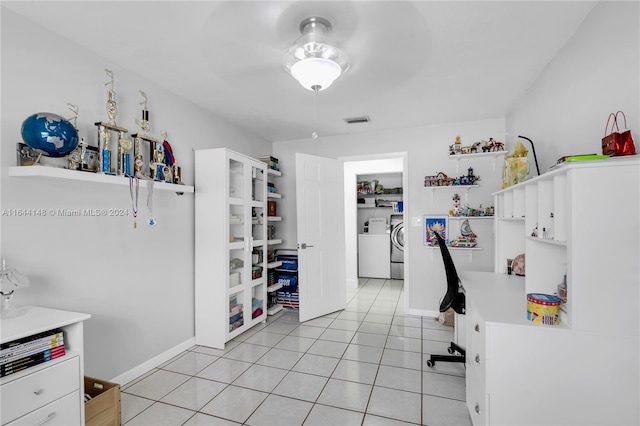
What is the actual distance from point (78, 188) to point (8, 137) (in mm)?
435

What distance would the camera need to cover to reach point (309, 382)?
236 cm

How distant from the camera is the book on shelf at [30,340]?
1371mm

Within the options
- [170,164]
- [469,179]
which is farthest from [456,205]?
[170,164]

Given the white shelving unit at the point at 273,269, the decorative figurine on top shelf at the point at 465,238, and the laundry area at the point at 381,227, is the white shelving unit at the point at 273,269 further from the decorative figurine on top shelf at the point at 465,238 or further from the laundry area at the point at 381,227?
the laundry area at the point at 381,227

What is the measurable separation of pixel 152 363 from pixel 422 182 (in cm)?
341

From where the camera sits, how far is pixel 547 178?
168 cm

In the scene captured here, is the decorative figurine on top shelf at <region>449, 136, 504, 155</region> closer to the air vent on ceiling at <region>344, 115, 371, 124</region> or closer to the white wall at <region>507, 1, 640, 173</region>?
the white wall at <region>507, 1, 640, 173</region>

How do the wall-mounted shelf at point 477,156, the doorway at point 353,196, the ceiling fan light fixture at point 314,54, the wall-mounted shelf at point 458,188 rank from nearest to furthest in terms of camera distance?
the ceiling fan light fixture at point 314,54, the wall-mounted shelf at point 477,156, the wall-mounted shelf at point 458,188, the doorway at point 353,196

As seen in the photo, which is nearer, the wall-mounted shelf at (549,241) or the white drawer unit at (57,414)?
the white drawer unit at (57,414)

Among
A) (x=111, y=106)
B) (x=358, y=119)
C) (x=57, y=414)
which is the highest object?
(x=358, y=119)

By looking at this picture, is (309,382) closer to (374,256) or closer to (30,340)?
(30,340)

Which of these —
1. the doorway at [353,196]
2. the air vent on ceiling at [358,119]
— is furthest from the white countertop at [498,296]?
the doorway at [353,196]

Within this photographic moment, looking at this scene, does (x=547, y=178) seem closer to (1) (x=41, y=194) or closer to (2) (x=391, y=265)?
(1) (x=41, y=194)

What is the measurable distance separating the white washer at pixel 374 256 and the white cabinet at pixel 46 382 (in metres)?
5.04
